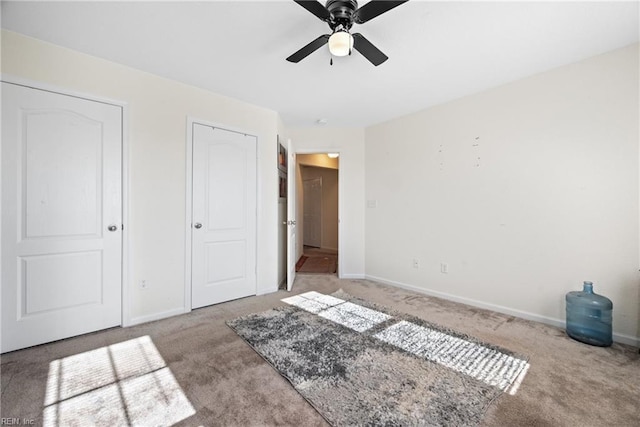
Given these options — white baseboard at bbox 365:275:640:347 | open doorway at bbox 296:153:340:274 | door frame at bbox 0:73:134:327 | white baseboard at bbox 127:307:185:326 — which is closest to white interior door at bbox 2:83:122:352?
door frame at bbox 0:73:134:327

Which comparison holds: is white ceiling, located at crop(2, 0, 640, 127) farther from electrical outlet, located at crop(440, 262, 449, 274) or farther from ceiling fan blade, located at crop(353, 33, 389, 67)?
electrical outlet, located at crop(440, 262, 449, 274)

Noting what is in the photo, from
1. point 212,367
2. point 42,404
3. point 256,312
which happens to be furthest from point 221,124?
point 42,404

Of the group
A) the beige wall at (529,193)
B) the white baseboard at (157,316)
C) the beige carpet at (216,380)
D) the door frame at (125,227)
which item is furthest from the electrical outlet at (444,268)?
the door frame at (125,227)

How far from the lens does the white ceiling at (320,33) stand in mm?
1819

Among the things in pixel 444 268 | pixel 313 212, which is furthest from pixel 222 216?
pixel 313 212

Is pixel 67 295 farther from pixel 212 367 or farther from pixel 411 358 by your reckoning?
pixel 411 358

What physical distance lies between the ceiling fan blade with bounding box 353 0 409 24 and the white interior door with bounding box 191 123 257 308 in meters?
2.09

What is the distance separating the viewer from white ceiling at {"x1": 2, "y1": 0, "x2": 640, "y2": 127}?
5.97 feet

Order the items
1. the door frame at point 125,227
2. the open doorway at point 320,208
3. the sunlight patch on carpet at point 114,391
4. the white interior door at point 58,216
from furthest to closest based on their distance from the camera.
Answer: the open doorway at point 320,208 → the door frame at point 125,227 → the white interior door at point 58,216 → the sunlight patch on carpet at point 114,391

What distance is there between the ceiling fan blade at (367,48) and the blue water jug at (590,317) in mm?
2565

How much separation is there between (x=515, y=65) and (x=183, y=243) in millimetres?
3716

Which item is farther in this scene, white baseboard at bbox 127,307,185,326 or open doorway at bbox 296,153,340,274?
open doorway at bbox 296,153,340,274

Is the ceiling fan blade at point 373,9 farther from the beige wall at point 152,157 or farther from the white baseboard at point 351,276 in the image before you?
the white baseboard at point 351,276

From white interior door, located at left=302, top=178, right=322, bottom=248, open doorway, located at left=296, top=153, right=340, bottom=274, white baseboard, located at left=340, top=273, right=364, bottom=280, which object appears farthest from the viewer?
white interior door, located at left=302, top=178, right=322, bottom=248
